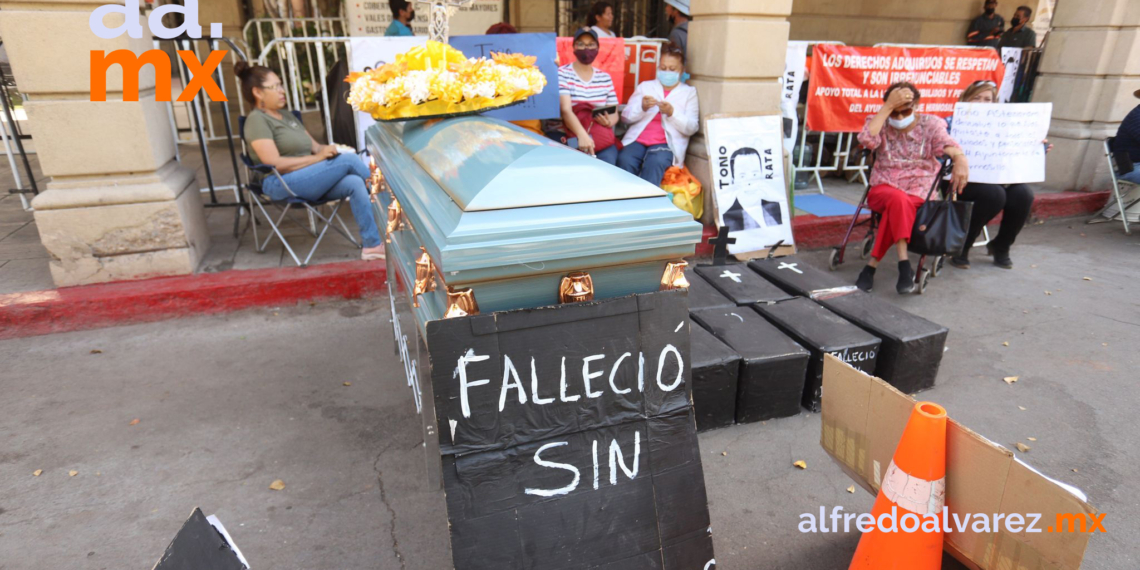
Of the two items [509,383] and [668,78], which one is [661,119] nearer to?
[668,78]

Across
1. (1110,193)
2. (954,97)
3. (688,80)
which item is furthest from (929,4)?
(688,80)

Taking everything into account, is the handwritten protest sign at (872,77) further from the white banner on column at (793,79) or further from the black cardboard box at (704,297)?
the black cardboard box at (704,297)

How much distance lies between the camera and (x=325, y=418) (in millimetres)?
3094

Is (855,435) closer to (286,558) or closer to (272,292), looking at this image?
(286,558)

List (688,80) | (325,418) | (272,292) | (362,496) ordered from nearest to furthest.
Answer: (362,496)
(325,418)
(272,292)
(688,80)

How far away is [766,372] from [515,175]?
1862mm

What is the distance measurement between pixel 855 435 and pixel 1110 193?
7.02 metres

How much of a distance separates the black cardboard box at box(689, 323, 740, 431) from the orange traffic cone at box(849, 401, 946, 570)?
1046 millimetres

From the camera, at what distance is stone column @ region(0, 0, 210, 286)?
141 inches

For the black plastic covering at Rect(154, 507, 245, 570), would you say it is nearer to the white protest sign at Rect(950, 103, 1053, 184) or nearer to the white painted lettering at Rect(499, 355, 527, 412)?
the white painted lettering at Rect(499, 355, 527, 412)

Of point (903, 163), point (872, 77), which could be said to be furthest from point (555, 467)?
point (872, 77)

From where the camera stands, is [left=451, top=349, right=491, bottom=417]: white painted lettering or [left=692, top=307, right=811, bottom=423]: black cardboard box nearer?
[left=451, top=349, right=491, bottom=417]: white painted lettering
